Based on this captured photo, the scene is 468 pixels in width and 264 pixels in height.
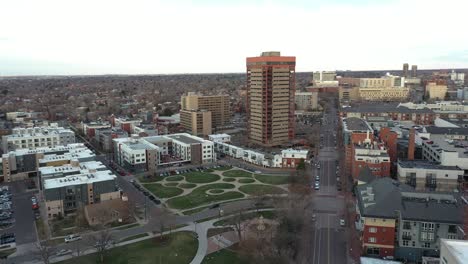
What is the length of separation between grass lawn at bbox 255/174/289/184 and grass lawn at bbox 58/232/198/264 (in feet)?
61.7

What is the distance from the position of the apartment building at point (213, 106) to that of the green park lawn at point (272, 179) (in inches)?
1615

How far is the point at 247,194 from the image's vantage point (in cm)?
4503

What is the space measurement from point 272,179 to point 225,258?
22.5 m

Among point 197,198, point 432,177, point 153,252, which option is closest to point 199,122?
point 197,198

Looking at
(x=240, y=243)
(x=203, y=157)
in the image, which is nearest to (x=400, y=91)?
(x=203, y=157)

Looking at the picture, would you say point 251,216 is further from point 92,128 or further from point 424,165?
point 92,128

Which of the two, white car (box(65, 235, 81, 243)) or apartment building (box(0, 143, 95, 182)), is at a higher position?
apartment building (box(0, 143, 95, 182))

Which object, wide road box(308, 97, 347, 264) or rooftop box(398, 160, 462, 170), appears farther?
rooftop box(398, 160, 462, 170)

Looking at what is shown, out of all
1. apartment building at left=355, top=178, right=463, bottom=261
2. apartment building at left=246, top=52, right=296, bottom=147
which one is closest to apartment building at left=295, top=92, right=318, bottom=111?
apartment building at left=246, top=52, right=296, bottom=147

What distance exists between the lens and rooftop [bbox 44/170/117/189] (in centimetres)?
3950

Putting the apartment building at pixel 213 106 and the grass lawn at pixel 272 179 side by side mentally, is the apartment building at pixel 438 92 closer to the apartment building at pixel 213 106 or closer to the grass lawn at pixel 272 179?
the apartment building at pixel 213 106

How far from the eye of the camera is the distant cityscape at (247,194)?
2980 cm

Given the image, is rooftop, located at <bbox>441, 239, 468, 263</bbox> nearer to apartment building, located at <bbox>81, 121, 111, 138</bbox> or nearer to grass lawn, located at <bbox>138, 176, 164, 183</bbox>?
grass lawn, located at <bbox>138, 176, 164, 183</bbox>

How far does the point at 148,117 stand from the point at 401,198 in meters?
78.3
